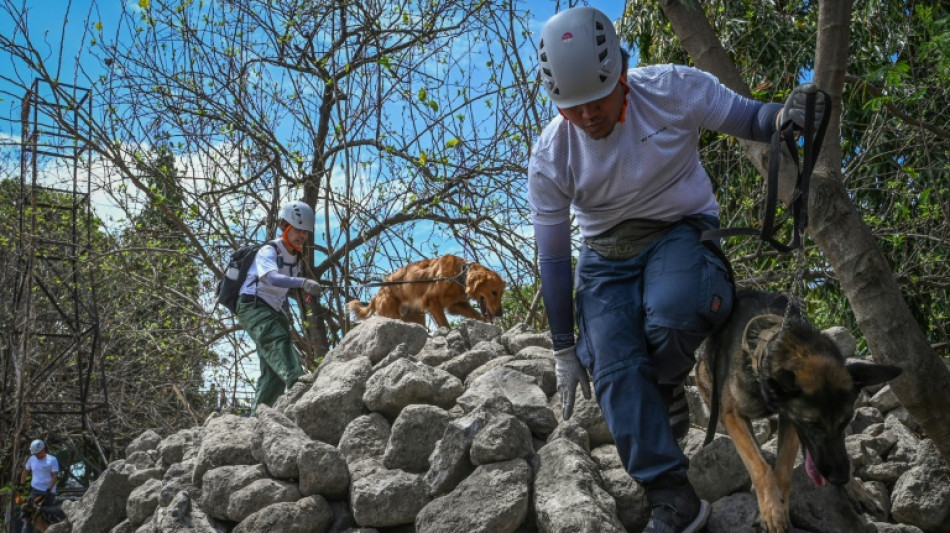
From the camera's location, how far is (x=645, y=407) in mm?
3818

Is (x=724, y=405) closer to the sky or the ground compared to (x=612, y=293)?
closer to the ground

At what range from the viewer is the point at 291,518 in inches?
195

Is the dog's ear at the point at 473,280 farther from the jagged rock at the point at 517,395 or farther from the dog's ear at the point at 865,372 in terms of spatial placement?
the dog's ear at the point at 865,372

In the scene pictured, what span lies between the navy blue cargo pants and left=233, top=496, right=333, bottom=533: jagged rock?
1945 millimetres

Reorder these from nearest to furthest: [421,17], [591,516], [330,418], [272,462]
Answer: [591,516] → [272,462] → [330,418] → [421,17]

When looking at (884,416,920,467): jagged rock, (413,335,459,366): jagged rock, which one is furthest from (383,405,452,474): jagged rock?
(884,416,920,467): jagged rock

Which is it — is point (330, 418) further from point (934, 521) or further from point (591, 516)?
point (934, 521)

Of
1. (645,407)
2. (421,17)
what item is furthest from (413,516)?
(421,17)

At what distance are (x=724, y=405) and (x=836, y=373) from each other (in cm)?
58

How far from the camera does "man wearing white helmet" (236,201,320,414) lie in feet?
28.6

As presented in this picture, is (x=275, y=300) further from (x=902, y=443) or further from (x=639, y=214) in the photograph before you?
(x=902, y=443)

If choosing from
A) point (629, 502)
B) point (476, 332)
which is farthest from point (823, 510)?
point (476, 332)

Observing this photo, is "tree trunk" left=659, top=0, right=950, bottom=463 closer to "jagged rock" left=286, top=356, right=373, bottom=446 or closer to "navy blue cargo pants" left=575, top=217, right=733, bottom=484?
"navy blue cargo pants" left=575, top=217, right=733, bottom=484

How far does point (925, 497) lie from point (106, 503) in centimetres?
550
